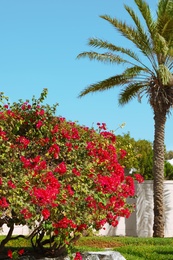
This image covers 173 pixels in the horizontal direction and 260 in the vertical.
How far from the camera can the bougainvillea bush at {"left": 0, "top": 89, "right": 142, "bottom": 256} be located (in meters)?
8.95

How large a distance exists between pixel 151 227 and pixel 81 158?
1535cm

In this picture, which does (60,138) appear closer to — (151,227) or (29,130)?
(29,130)

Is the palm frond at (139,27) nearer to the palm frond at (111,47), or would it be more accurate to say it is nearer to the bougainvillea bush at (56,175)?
the palm frond at (111,47)

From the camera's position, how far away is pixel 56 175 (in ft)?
31.3

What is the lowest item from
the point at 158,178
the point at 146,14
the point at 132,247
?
the point at 132,247

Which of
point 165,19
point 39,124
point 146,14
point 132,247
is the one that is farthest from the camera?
point 146,14

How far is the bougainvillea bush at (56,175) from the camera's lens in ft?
29.3

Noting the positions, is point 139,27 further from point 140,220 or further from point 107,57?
point 140,220

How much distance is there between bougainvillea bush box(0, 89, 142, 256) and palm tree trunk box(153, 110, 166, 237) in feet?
37.5

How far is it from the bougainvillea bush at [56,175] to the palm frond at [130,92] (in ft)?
42.0

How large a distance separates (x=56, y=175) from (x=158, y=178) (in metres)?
13.4

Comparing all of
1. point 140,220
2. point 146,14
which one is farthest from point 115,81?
point 140,220

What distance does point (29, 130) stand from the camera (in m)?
10.2

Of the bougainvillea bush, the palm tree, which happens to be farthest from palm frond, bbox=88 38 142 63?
the bougainvillea bush
